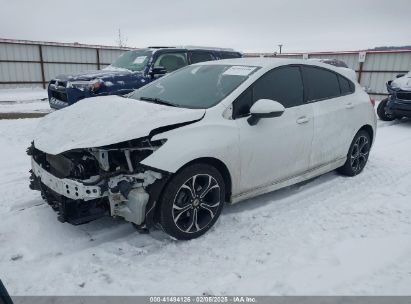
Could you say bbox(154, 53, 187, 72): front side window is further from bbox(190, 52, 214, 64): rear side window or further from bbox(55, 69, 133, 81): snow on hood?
bbox(55, 69, 133, 81): snow on hood

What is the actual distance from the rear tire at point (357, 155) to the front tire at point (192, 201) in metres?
2.47

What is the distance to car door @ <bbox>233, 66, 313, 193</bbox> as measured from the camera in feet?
11.9

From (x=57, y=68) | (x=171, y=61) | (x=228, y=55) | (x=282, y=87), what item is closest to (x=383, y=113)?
(x=228, y=55)

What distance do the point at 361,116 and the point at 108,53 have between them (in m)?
17.5

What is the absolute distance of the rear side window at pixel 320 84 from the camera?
4.39 m

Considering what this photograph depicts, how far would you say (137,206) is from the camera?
2975 millimetres

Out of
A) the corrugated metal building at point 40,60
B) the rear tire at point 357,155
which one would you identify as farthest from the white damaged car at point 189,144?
the corrugated metal building at point 40,60

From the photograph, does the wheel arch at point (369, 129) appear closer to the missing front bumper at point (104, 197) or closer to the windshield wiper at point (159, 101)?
the windshield wiper at point (159, 101)

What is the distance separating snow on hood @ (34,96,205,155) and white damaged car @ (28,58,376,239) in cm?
1

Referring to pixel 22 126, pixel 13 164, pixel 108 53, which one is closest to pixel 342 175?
pixel 13 164

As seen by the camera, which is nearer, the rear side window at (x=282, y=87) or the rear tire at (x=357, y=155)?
the rear side window at (x=282, y=87)

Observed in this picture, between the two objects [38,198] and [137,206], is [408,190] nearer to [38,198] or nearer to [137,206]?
[137,206]

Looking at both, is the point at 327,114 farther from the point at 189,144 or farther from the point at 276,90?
the point at 189,144

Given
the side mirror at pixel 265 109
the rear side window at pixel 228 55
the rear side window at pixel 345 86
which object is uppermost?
the rear side window at pixel 228 55
